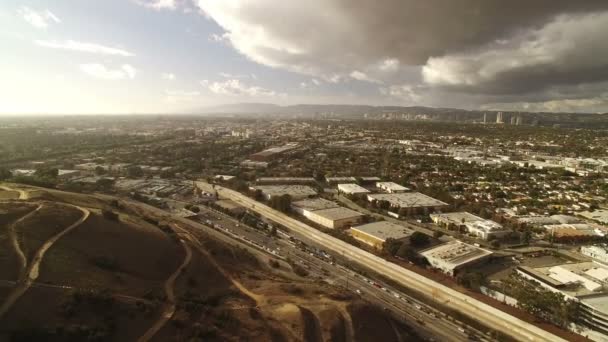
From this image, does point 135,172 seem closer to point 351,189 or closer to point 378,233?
point 351,189

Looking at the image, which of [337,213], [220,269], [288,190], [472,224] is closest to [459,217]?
[472,224]

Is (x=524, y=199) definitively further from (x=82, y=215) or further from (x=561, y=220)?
(x=82, y=215)

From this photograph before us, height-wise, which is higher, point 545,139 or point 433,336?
point 545,139

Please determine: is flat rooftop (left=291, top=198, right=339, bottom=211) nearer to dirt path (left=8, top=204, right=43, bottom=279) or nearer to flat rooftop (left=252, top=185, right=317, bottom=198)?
flat rooftop (left=252, top=185, right=317, bottom=198)

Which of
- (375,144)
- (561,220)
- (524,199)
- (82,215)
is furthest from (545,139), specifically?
(82,215)

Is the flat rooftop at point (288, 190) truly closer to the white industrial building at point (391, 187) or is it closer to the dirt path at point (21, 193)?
the white industrial building at point (391, 187)

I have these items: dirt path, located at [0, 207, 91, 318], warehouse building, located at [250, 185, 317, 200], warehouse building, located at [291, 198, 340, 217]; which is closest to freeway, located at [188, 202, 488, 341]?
warehouse building, located at [291, 198, 340, 217]
